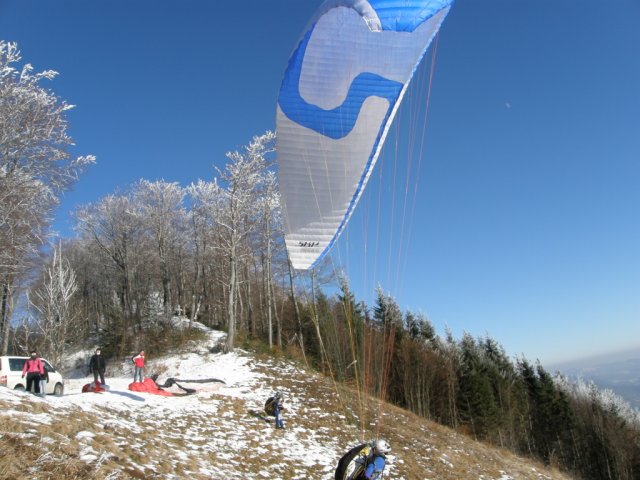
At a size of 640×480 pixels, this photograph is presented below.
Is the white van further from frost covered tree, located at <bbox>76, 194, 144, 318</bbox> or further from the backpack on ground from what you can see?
frost covered tree, located at <bbox>76, 194, 144, 318</bbox>

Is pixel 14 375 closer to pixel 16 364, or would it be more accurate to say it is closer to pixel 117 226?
pixel 16 364

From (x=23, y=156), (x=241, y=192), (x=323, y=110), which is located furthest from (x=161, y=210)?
(x=323, y=110)

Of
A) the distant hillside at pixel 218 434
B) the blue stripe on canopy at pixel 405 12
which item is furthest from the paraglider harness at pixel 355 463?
the blue stripe on canopy at pixel 405 12

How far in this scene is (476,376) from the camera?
99.4 ft

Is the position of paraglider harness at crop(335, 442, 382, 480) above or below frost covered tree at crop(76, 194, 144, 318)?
below

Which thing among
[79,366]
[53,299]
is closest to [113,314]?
[79,366]

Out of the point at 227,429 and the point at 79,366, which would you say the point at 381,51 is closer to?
the point at 227,429

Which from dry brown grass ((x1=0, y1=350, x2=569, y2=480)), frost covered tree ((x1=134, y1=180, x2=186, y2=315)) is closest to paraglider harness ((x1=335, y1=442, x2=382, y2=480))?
dry brown grass ((x1=0, y1=350, x2=569, y2=480))

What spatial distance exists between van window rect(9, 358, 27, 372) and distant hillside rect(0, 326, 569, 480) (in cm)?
135

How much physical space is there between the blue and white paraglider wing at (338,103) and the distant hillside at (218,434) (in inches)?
113

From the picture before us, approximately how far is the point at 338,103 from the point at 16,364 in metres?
10.2

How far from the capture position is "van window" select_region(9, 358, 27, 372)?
10.4m

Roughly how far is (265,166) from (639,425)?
50496 millimetres

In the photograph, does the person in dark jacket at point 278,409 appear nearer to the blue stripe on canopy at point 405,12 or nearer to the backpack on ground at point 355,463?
the backpack on ground at point 355,463
